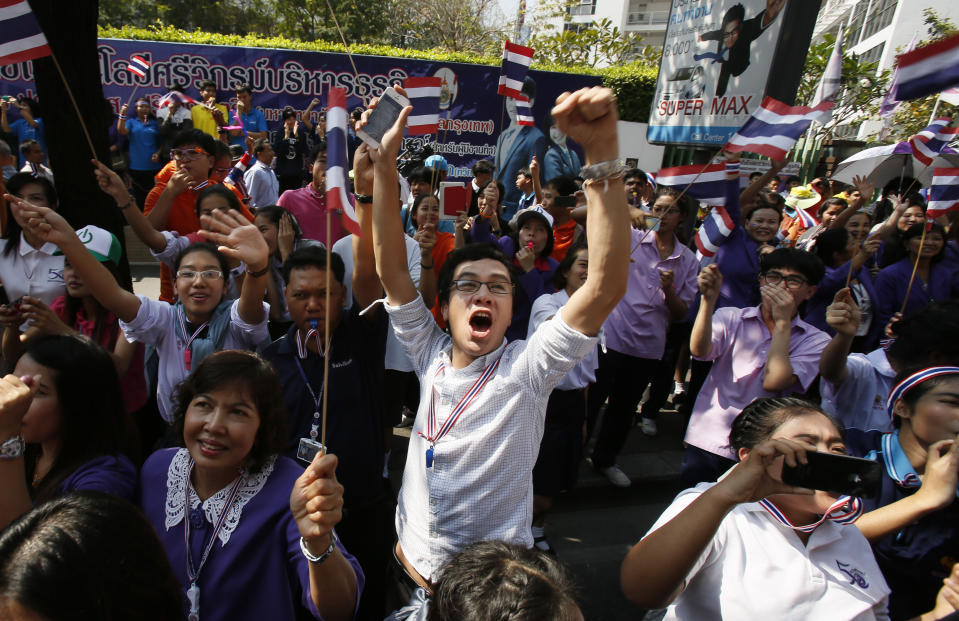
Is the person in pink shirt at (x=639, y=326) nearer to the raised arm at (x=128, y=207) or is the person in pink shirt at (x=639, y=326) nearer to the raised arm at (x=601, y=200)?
the raised arm at (x=601, y=200)

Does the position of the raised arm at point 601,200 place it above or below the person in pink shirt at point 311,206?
above

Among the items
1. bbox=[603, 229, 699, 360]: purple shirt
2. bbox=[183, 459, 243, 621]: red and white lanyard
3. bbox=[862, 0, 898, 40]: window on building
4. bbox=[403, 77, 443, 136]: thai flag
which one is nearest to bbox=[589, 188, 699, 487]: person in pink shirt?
bbox=[603, 229, 699, 360]: purple shirt

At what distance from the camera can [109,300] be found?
2.32 meters


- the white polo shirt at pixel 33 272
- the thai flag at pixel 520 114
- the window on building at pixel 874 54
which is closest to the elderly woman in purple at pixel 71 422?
the white polo shirt at pixel 33 272

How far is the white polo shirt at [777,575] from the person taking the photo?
1406 millimetres

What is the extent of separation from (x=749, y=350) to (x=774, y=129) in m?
1.48

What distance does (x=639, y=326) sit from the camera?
12.6ft

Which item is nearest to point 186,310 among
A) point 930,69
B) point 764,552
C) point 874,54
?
point 764,552

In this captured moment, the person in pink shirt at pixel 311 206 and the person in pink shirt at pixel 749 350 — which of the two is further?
the person in pink shirt at pixel 311 206

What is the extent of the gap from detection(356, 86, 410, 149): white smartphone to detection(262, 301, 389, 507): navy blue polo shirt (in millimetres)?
799

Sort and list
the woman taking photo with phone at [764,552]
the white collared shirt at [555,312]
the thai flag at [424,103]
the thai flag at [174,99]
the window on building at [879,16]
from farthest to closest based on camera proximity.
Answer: the window on building at [879,16], the thai flag at [174,99], the thai flag at [424,103], the white collared shirt at [555,312], the woman taking photo with phone at [764,552]

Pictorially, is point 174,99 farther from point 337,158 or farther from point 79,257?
point 337,158

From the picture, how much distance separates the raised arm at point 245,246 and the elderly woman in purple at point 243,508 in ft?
1.75

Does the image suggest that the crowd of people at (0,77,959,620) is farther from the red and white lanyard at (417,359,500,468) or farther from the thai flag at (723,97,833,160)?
the thai flag at (723,97,833,160)
